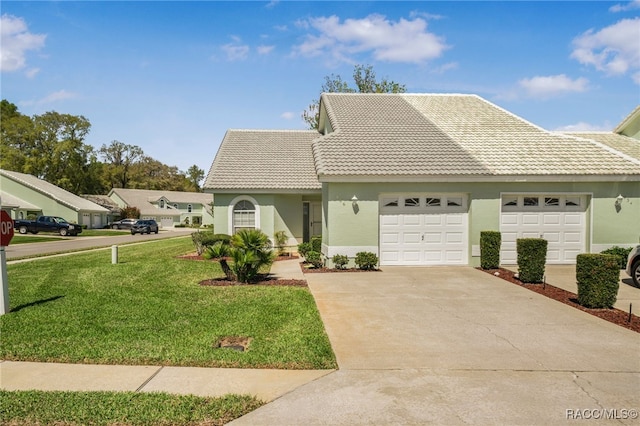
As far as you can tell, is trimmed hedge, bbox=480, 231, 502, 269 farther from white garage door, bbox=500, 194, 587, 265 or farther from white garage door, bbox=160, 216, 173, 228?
white garage door, bbox=160, 216, 173, 228

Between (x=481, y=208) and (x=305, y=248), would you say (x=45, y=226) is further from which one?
(x=481, y=208)

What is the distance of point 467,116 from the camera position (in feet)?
59.7

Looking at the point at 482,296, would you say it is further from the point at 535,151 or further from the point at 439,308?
the point at 535,151

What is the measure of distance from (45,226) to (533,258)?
4023 cm

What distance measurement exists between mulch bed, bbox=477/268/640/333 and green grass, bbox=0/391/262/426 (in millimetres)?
6971

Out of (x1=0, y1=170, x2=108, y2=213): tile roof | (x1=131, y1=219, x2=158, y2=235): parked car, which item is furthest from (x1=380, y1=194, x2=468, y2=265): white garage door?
(x1=0, y1=170, x2=108, y2=213): tile roof

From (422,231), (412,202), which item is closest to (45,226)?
(412,202)

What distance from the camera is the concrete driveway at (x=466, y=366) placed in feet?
13.8

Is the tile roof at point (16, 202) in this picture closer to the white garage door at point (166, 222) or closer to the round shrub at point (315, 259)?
the white garage door at point (166, 222)

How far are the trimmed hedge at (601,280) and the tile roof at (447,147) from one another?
5.90 m

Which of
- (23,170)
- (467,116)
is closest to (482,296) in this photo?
(467,116)

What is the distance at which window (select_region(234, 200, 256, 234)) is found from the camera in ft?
62.7

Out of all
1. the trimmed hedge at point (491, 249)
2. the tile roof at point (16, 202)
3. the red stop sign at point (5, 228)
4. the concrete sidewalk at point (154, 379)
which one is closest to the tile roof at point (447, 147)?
the trimmed hedge at point (491, 249)

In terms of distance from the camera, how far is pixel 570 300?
943 cm
